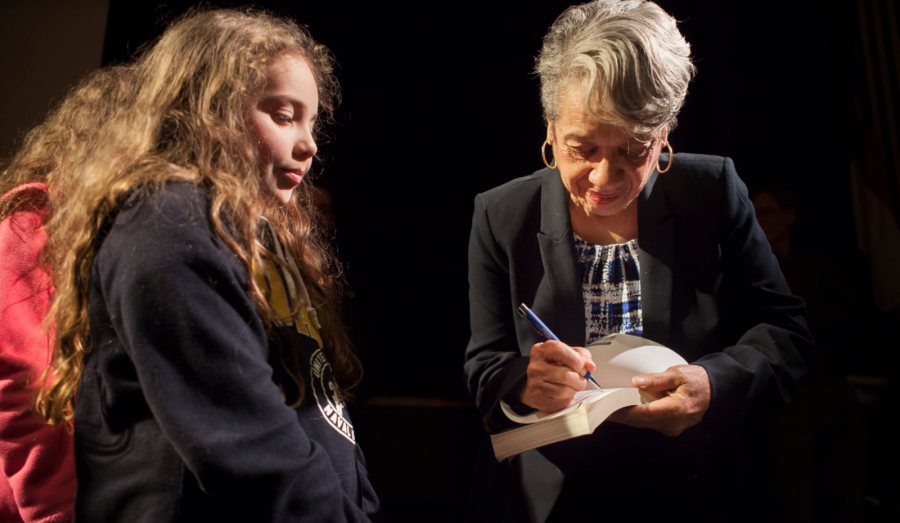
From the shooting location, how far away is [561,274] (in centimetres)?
123

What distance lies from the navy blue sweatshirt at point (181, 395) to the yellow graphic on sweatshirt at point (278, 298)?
7 centimetres

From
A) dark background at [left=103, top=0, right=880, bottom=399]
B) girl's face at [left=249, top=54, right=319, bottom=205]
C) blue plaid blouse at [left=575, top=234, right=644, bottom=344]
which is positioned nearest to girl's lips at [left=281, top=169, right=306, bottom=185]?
girl's face at [left=249, top=54, right=319, bottom=205]

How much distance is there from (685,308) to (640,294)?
0.09m

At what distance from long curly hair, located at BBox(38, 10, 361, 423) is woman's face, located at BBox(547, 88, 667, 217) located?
1.57 feet

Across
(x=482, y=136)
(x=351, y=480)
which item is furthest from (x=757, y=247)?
(x=482, y=136)

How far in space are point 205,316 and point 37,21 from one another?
2.33 meters

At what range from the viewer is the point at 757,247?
1.20 m

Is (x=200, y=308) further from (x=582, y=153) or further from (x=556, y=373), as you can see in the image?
(x=582, y=153)

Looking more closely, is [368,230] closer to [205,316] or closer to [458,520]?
[458,520]

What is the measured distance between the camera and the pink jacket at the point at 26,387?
1088mm

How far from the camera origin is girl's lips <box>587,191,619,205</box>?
3.83 feet

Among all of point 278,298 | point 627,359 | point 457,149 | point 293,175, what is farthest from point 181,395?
A: point 457,149

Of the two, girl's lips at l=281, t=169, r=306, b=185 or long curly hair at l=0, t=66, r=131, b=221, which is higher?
long curly hair at l=0, t=66, r=131, b=221

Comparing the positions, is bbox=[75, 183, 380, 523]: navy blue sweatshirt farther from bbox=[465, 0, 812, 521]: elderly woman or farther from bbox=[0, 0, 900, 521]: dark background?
bbox=[0, 0, 900, 521]: dark background
